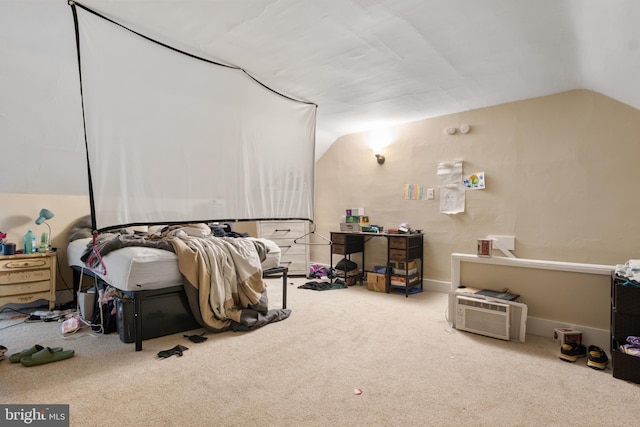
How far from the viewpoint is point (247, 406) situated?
65.9 inches

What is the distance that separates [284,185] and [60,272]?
297 centimetres

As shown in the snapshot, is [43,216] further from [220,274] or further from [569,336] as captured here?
[569,336]

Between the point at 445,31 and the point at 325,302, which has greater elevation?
the point at 445,31

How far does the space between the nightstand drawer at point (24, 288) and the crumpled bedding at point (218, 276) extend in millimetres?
714

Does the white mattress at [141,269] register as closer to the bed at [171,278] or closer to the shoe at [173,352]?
the bed at [171,278]

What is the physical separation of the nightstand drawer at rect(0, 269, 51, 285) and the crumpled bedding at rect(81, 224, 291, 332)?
2.22ft

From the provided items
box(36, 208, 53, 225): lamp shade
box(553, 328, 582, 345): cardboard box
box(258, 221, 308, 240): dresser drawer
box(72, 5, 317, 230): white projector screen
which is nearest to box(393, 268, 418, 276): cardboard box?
box(258, 221, 308, 240): dresser drawer

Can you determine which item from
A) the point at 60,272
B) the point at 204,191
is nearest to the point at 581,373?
the point at 204,191

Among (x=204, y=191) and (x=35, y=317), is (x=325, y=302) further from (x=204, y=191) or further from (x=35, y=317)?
(x=35, y=317)

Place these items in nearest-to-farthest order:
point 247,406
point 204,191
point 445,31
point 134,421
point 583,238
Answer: point 134,421, point 247,406, point 204,191, point 445,31, point 583,238

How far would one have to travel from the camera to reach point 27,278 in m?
3.11

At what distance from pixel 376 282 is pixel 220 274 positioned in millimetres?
2134

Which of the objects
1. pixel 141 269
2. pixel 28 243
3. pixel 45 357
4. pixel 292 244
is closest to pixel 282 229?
pixel 292 244

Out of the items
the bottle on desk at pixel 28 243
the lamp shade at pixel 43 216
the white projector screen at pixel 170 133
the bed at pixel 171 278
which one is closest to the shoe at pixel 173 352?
the bed at pixel 171 278
